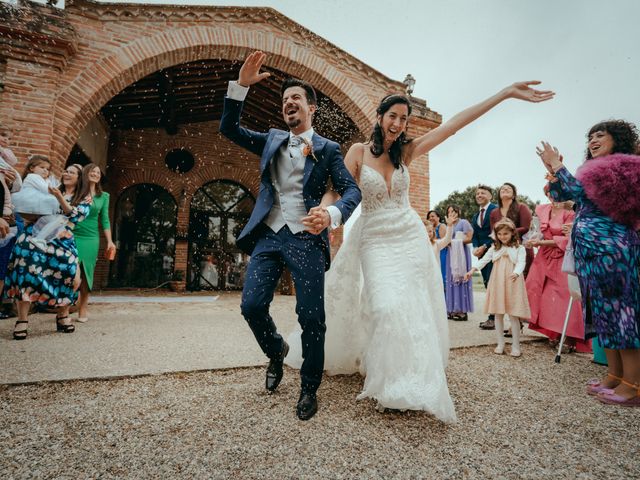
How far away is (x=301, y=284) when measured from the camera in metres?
1.96

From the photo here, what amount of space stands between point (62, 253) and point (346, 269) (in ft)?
11.5

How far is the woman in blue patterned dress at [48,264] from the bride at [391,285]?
307cm

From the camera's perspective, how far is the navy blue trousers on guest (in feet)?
6.44

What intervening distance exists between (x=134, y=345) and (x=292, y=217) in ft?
8.03

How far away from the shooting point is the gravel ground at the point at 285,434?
4.71 feet

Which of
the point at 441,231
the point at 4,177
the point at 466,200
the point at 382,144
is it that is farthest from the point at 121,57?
the point at 466,200

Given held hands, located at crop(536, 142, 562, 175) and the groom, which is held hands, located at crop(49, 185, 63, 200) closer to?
the groom

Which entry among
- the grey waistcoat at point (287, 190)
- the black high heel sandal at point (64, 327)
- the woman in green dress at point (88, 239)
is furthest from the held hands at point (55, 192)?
the grey waistcoat at point (287, 190)

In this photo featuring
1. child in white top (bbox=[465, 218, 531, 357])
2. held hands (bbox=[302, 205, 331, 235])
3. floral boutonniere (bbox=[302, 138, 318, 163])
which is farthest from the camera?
child in white top (bbox=[465, 218, 531, 357])

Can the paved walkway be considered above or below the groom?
below

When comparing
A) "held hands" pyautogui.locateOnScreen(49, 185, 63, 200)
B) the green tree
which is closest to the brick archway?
"held hands" pyautogui.locateOnScreen(49, 185, 63, 200)

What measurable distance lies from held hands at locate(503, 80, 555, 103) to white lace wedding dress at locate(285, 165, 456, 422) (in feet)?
2.97

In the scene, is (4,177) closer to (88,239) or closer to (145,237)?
(88,239)

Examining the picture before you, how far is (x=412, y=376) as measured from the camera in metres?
1.89
